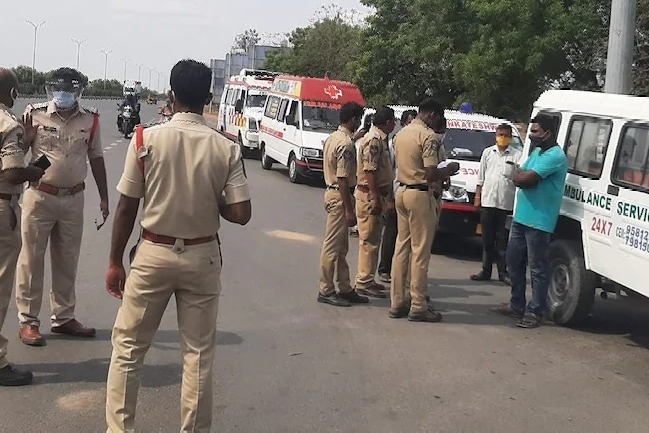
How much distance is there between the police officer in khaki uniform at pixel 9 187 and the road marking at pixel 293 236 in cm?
642

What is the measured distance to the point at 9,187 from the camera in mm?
5293

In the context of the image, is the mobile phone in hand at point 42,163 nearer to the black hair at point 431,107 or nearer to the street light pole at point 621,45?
the black hair at point 431,107

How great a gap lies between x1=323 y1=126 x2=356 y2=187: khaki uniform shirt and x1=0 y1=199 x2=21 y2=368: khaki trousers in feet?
10.4

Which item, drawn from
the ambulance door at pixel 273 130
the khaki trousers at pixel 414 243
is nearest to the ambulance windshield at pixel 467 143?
the khaki trousers at pixel 414 243

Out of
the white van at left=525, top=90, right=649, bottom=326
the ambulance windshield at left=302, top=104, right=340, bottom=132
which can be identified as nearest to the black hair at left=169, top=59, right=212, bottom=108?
the white van at left=525, top=90, right=649, bottom=326

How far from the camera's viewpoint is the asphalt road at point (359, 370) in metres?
4.98

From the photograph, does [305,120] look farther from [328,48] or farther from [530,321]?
[328,48]

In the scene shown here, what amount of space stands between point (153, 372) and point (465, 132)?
24.6 ft

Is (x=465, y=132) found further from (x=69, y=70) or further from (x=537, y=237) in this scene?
(x=69, y=70)

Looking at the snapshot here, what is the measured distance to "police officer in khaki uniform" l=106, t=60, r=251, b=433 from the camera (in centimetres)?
389

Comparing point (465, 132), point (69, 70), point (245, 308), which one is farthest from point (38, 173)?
point (465, 132)

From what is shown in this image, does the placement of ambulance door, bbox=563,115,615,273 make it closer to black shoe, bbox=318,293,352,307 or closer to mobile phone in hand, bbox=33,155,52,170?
black shoe, bbox=318,293,352,307

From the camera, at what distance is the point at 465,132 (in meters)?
12.0

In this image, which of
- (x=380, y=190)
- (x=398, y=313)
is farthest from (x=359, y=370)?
(x=380, y=190)
